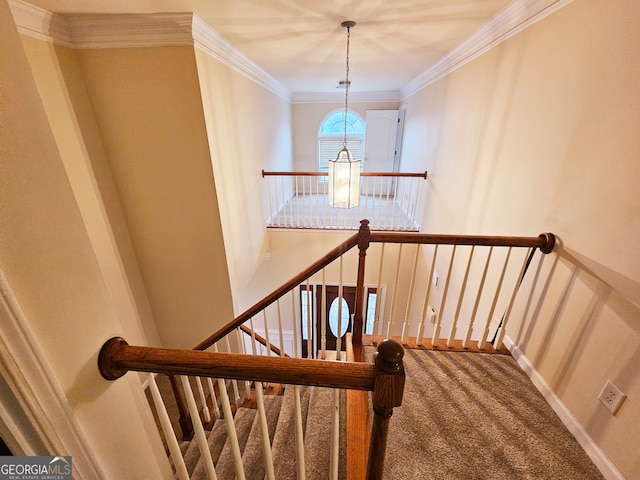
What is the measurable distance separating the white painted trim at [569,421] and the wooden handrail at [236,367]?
1.45 m

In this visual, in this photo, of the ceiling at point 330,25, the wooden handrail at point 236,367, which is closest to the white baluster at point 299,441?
the wooden handrail at point 236,367

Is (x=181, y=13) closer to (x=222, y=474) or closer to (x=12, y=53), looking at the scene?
(x=12, y=53)

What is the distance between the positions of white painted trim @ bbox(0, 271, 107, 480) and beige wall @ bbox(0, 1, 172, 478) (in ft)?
0.06

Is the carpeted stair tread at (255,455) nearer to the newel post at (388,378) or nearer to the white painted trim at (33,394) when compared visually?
the white painted trim at (33,394)

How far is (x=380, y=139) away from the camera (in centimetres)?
539

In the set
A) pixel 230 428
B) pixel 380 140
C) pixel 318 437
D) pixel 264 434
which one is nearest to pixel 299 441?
pixel 264 434

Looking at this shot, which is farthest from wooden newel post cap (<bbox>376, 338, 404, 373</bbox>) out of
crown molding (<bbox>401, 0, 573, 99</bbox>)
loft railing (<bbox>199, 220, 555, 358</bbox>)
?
crown molding (<bbox>401, 0, 573, 99</bbox>)

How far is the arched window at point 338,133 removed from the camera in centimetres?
589

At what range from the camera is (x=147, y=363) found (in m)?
0.68

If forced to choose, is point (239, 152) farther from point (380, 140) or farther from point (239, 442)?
point (380, 140)

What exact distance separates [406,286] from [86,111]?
14.6 ft

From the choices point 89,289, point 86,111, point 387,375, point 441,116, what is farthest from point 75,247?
point 441,116

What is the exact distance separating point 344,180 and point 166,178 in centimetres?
178

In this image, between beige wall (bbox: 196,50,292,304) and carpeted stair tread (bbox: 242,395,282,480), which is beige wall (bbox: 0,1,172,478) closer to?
carpeted stair tread (bbox: 242,395,282,480)
